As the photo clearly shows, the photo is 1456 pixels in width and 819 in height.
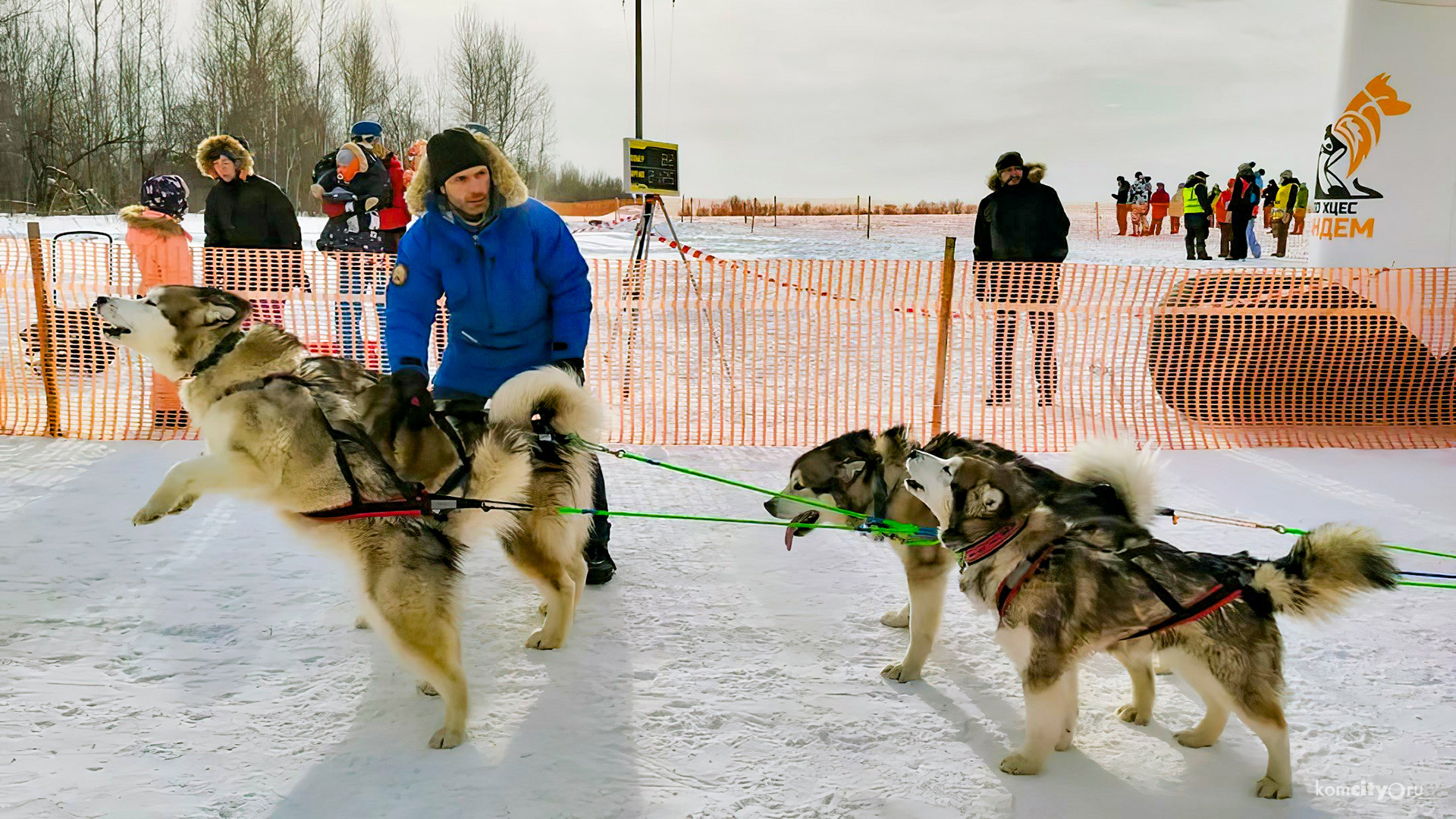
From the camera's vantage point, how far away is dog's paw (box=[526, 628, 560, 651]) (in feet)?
10.3

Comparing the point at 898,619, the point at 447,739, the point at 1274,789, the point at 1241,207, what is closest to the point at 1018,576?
the point at 1274,789

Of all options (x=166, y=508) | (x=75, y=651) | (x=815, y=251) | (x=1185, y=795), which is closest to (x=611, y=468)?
(x=75, y=651)

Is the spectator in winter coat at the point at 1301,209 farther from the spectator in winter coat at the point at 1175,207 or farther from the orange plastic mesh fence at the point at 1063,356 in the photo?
the orange plastic mesh fence at the point at 1063,356

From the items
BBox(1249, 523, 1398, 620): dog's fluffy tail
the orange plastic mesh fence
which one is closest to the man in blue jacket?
BBox(1249, 523, 1398, 620): dog's fluffy tail

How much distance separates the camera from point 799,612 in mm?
3529

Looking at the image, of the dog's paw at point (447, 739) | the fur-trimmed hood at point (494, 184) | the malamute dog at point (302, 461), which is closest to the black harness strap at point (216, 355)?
the malamute dog at point (302, 461)

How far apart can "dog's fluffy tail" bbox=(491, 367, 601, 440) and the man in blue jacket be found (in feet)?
1.27

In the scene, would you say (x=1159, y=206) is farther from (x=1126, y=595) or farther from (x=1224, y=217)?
(x=1126, y=595)

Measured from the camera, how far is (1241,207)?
709 inches

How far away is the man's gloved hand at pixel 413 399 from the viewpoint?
2.78 metres

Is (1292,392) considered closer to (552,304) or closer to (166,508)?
(552,304)

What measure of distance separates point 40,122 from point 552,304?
38329 millimetres

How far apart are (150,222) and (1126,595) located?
20.1 ft

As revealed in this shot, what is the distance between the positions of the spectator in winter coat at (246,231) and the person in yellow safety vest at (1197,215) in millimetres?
17972
